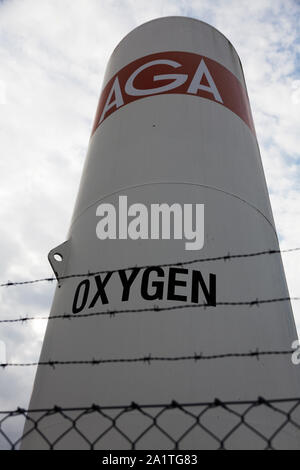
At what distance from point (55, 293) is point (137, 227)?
1555 mm

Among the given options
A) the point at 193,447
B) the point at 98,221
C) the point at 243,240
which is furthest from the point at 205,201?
the point at 193,447

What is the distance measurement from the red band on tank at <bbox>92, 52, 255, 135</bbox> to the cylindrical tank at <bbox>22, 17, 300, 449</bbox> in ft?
0.08

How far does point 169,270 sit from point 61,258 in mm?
1797

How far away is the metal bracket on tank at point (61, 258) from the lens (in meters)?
5.49

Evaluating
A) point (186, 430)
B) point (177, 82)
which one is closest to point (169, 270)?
point (186, 430)

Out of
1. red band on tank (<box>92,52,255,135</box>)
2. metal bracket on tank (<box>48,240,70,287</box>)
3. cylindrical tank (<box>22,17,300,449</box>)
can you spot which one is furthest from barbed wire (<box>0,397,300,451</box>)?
red band on tank (<box>92,52,255,135</box>)

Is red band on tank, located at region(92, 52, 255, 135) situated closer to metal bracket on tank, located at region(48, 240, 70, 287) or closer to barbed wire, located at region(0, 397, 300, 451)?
metal bracket on tank, located at region(48, 240, 70, 287)

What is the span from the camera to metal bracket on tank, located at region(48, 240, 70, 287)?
18.0 ft

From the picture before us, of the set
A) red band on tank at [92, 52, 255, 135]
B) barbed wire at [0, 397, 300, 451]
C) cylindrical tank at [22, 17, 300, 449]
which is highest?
red band on tank at [92, 52, 255, 135]

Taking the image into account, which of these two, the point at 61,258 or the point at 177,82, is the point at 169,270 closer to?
the point at 61,258

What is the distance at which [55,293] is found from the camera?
5570 mm

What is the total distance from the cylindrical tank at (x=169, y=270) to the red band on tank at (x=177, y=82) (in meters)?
0.02

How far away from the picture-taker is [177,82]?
21.6 ft

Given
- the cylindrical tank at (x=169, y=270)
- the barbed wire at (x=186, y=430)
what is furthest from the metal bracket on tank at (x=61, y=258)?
the barbed wire at (x=186, y=430)
